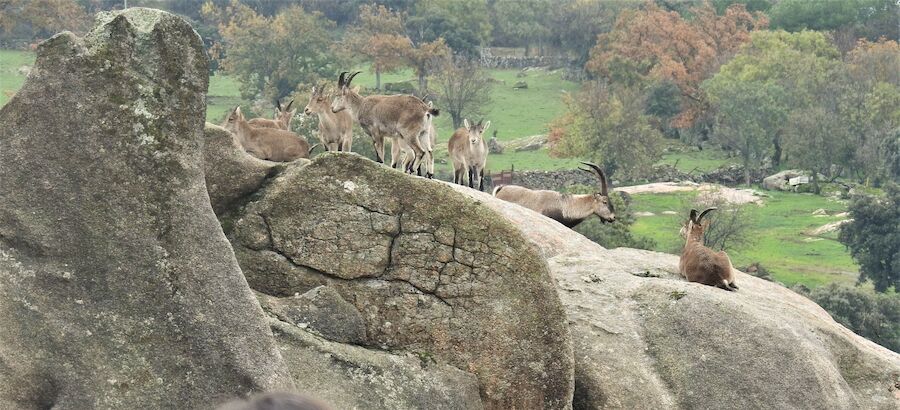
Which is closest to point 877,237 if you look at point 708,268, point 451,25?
point 708,268

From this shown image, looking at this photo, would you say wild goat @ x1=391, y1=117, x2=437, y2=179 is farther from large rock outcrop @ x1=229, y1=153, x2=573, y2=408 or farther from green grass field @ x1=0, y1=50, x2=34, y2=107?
green grass field @ x1=0, y1=50, x2=34, y2=107

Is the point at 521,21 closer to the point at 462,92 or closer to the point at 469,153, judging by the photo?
the point at 462,92

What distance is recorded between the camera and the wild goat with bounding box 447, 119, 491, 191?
3050 centimetres

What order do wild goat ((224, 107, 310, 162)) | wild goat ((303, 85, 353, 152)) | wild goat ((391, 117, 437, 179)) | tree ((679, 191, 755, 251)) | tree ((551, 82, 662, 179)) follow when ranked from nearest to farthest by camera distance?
wild goat ((224, 107, 310, 162)) < wild goat ((391, 117, 437, 179)) < wild goat ((303, 85, 353, 152)) < tree ((679, 191, 755, 251)) < tree ((551, 82, 662, 179))

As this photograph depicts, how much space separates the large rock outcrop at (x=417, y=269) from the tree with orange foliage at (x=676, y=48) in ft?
319

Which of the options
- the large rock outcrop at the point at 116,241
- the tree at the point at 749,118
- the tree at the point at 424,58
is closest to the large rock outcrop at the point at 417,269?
the large rock outcrop at the point at 116,241

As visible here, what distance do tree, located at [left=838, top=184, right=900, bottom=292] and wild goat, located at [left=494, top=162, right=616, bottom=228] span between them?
130 feet

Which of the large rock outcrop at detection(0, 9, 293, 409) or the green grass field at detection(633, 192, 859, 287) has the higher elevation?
the large rock outcrop at detection(0, 9, 293, 409)

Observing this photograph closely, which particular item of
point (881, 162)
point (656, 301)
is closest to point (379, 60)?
point (881, 162)

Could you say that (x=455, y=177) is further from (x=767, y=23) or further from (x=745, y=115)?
(x=767, y=23)

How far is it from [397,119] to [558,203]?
13.2 feet

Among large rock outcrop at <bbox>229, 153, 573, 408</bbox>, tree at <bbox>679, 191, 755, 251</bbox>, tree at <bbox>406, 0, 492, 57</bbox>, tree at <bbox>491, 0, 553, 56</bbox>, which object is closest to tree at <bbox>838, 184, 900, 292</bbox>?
tree at <bbox>679, 191, 755, 251</bbox>

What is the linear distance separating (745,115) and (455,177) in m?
72.1

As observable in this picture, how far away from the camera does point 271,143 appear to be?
24.8m
